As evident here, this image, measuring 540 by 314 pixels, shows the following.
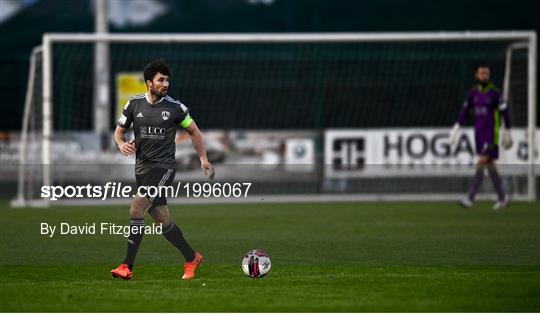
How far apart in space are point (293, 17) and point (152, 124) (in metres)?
17.8

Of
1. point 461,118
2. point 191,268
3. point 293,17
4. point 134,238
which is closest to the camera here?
point 134,238

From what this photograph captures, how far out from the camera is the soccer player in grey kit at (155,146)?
9734mm

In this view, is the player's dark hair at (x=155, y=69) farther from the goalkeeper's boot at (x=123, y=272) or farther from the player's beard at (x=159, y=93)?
the goalkeeper's boot at (x=123, y=272)

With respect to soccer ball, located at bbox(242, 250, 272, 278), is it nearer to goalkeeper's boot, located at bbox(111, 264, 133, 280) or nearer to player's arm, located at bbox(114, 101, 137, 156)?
goalkeeper's boot, located at bbox(111, 264, 133, 280)

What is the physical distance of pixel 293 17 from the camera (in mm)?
27297

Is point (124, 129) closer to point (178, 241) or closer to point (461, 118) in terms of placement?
point (178, 241)

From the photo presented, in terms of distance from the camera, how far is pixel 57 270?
1048 cm

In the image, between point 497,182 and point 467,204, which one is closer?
point 497,182

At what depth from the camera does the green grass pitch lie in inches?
327

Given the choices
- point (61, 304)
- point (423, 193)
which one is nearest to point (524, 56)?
point (423, 193)

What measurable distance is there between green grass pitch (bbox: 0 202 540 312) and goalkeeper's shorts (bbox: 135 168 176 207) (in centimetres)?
69

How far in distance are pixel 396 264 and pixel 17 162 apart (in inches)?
557

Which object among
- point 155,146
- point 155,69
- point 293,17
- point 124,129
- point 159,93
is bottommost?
point 155,146

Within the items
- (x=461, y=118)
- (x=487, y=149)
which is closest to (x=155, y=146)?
(x=461, y=118)
